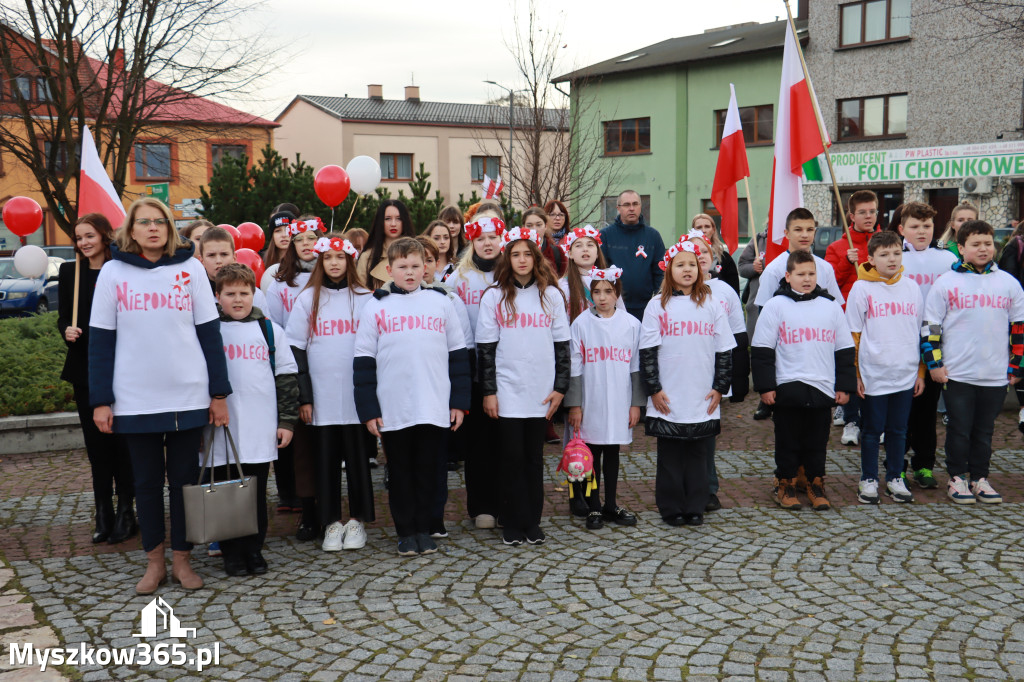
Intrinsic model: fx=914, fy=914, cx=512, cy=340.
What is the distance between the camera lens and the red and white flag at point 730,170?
976 cm

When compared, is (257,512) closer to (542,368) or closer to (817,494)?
(542,368)

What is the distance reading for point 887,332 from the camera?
6410 millimetres

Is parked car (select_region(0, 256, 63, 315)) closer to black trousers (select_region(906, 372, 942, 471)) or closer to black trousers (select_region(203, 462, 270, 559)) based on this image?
black trousers (select_region(203, 462, 270, 559))

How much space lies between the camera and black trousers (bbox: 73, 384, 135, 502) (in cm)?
590

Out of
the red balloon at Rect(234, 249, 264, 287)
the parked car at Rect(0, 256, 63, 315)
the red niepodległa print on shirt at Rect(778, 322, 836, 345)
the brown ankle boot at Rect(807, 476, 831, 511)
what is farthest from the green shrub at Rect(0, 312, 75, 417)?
the parked car at Rect(0, 256, 63, 315)

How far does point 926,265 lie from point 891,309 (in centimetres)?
107

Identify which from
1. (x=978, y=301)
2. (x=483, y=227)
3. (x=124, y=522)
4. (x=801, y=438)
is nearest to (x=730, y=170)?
(x=978, y=301)

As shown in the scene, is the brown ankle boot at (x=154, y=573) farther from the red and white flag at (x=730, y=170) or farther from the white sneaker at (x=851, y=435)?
the red and white flag at (x=730, y=170)

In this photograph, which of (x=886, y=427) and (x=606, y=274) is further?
(x=886, y=427)

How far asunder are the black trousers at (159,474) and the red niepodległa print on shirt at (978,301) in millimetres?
5110

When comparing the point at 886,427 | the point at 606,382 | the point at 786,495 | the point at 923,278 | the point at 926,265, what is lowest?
the point at 786,495

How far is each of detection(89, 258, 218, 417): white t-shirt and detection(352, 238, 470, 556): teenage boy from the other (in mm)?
1000

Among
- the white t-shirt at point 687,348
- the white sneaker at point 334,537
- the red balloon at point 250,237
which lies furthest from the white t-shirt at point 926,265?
the red balloon at point 250,237

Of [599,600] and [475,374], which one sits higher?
[475,374]
